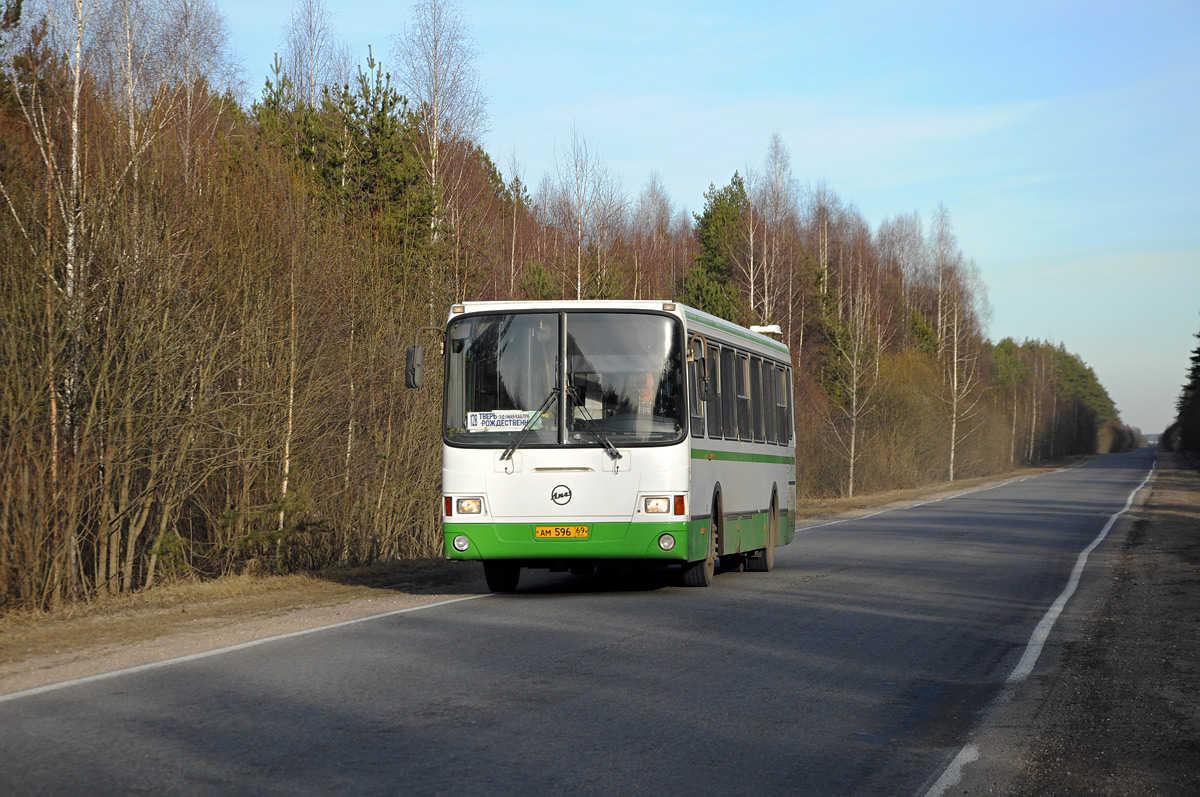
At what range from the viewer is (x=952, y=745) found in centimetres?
713

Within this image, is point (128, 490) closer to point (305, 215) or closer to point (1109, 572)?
point (305, 215)

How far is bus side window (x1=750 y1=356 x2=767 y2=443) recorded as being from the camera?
17.5m

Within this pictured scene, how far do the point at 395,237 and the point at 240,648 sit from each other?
15167 mm

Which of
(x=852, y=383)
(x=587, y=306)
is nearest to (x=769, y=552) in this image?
(x=587, y=306)

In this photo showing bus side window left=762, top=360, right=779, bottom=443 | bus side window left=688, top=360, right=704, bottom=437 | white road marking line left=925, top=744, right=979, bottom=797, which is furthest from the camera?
bus side window left=762, top=360, right=779, bottom=443

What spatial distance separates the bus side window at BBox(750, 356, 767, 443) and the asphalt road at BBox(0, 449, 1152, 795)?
379 cm

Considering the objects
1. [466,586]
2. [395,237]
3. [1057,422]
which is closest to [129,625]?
[466,586]

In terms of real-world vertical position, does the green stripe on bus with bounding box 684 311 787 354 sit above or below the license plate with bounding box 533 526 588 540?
above

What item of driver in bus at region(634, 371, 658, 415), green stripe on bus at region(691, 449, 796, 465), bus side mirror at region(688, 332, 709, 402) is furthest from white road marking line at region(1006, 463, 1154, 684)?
driver in bus at region(634, 371, 658, 415)

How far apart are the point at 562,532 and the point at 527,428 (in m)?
1.18

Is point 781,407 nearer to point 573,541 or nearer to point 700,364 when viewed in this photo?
point 700,364

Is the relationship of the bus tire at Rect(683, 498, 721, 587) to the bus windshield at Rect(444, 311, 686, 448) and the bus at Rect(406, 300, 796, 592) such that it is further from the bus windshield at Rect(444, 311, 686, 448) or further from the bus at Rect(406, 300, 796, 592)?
the bus windshield at Rect(444, 311, 686, 448)

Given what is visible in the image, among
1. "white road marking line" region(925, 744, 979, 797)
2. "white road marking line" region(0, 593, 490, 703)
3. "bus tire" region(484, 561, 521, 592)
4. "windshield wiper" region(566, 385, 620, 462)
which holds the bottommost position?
"white road marking line" region(925, 744, 979, 797)

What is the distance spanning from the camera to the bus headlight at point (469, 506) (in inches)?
535
